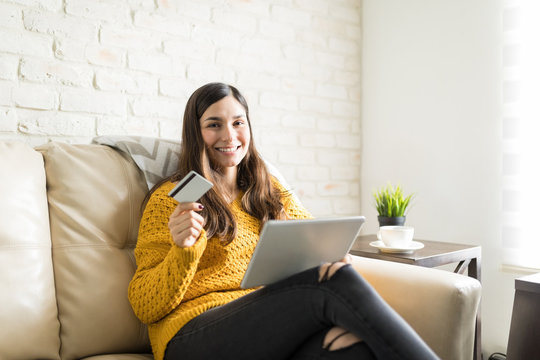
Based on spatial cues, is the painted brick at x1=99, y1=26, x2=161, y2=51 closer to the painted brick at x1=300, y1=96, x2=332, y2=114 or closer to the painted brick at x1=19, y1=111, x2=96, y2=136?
the painted brick at x1=19, y1=111, x2=96, y2=136

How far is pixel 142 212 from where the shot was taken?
1407 mm

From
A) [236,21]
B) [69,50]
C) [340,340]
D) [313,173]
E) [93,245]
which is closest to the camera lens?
[340,340]

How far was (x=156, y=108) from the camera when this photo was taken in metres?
1.85

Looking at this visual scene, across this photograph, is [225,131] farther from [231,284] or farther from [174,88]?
[174,88]

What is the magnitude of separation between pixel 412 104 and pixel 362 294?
1582 mm

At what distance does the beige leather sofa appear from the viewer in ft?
3.86

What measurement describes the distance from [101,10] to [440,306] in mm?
Result: 1485

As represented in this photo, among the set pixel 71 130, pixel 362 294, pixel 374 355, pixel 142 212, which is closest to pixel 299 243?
pixel 362 294

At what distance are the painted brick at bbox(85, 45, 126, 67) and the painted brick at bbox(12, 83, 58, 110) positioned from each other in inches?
7.4

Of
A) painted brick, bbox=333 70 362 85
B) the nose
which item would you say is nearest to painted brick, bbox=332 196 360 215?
painted brick, bbox=333 70 362 85

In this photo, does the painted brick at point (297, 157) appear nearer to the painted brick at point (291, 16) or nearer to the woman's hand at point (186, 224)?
the painted brick at point (291, 16)

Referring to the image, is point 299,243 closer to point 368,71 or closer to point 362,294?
point 362,294

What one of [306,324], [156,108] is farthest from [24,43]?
[306,324]

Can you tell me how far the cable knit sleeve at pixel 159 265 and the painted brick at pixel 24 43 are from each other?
68cm
